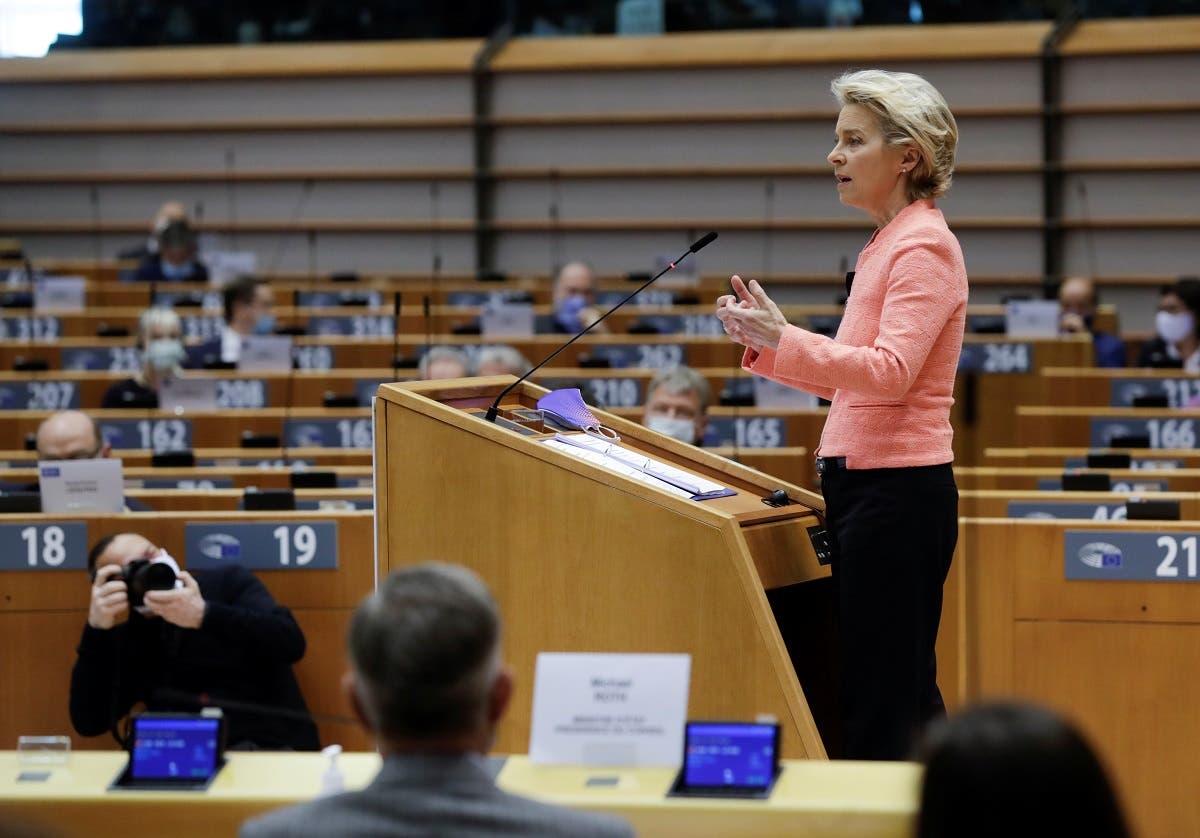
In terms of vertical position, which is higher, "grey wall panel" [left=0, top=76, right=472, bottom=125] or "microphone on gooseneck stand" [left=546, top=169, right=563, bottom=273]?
"grey wall panel" [left=0, top=76, right=472, bottom=125]

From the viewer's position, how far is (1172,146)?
1064 centimetres

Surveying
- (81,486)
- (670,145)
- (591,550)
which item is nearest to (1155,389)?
(81,486)

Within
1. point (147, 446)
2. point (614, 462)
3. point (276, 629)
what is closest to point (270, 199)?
point (147, 446)

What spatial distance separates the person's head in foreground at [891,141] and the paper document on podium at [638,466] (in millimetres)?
489

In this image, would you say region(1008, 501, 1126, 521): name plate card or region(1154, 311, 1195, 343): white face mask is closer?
region(1008, 501, 1126, 521): name plate card

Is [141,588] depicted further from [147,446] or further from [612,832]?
[147,446]

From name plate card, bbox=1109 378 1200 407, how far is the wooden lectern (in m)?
4.70

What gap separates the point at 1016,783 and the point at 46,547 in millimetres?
3075

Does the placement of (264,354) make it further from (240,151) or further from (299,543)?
(240,151)

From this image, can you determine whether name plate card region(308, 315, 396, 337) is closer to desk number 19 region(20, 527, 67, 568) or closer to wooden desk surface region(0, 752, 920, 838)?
desk number 19 region(20, 527, 67, 568)

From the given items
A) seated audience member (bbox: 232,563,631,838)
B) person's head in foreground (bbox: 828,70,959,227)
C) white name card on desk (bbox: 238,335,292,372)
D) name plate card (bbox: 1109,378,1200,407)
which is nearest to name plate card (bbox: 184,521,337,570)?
person's head in foreground (bbox: 828,70,959,227)

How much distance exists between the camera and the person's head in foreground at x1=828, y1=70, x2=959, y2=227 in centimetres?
240

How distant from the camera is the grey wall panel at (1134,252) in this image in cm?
1066

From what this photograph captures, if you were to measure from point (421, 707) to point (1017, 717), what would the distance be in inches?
19.3
